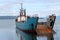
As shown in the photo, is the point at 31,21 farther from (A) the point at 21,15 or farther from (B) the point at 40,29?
(A) the point at 21,15

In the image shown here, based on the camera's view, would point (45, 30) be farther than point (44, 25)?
No

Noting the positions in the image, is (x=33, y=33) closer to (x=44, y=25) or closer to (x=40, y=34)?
(x=40, y=34)

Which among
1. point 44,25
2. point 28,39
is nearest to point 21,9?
point 44,25

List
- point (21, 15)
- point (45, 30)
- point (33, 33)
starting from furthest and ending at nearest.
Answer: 1. point (21, 15)
2. point (45, 30)
3. point (33, 33)

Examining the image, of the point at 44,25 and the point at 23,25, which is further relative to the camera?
the point at 44,25

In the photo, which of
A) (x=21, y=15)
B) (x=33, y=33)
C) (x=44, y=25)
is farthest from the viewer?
(x=21, y=15)

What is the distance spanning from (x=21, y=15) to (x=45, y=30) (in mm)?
5039

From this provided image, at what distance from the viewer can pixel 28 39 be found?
55.7 ft

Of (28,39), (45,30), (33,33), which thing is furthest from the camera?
(45,30)

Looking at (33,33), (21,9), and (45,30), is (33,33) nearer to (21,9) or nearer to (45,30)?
(45,30)

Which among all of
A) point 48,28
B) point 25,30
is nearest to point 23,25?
point 25,30

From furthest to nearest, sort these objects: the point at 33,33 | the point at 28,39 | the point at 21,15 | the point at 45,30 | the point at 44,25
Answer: the point at 21,15 < the point at 44,25 < the point at 45,30 < the point at 33,33 < the point at 28,39

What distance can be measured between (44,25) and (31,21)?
9.69 feet

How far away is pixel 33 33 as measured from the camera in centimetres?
2000
